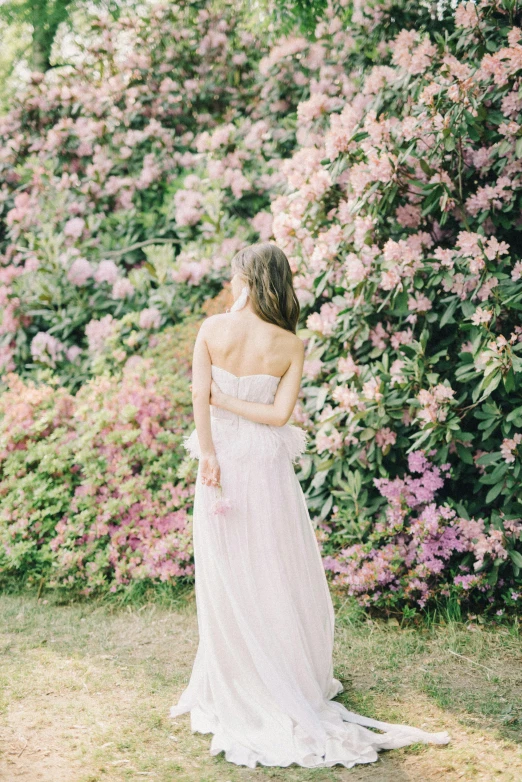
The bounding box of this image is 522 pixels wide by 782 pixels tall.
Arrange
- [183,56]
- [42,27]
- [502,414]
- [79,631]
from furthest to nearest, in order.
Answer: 1. [42,27]
2. [183,56]
3. [79,631]
4. [502,414]

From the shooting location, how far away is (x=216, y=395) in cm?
309

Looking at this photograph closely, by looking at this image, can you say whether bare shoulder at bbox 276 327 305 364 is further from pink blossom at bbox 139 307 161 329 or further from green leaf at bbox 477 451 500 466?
pink blossom at bbox 139 307 161 329

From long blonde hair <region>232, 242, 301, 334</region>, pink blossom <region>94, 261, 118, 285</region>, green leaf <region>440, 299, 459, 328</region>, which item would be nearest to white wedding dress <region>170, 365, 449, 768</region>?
long blonde hair <region>232, 242, 301, 334</region>

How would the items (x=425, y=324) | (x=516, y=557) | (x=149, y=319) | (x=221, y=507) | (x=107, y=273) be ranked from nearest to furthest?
(x=221, y=507) < (x=516, y=557) < (x=425, y=324) < (x=149, y=319) < (x=107, y=273)

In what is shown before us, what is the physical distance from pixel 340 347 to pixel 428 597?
1585 millimetres

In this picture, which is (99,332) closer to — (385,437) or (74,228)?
(74,228)

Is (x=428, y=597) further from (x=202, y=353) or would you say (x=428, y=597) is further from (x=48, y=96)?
(x=48, y=96)

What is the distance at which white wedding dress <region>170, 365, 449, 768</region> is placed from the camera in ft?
9.64

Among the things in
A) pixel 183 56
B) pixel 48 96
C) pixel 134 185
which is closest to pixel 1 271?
pixel 134 185

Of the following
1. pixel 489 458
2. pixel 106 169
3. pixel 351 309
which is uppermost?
pixel 106 169


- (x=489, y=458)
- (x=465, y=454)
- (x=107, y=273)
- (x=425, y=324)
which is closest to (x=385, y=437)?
(x=465, y=454)

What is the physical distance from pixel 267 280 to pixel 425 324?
150 cm

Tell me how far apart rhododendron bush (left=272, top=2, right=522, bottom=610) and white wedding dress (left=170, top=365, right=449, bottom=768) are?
3.59 feet

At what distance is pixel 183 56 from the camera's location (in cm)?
750
